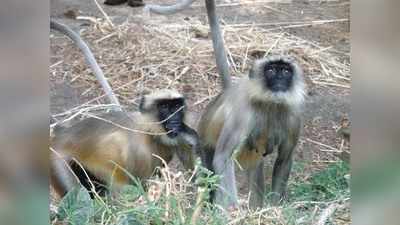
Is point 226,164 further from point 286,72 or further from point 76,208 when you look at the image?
point 76,208

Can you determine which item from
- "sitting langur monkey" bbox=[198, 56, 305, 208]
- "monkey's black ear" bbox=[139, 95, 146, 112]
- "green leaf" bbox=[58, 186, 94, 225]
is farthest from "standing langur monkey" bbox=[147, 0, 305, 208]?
"green leaf" bbox=[58, 186, 94, 225]

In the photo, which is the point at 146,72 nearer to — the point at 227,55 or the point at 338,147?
the point at 227,55

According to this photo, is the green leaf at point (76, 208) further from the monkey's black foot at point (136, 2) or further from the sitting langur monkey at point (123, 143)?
the monkey's black foot at point (136, 2)

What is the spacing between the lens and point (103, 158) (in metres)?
4.68

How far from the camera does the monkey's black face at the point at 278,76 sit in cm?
434

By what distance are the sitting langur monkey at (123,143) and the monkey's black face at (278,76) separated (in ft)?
1.69

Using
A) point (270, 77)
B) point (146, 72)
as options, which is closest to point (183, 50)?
point (146, 72)

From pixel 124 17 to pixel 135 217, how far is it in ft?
3.67

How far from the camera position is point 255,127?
4570mm

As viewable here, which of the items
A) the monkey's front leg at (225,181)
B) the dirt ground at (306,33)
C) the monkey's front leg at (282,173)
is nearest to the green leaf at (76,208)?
the dirt ground at (306,33)

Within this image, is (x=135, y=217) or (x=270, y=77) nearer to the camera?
(x=135, y=217)

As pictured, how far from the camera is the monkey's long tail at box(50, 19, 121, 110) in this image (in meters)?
4.28

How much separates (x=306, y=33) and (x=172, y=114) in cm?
91

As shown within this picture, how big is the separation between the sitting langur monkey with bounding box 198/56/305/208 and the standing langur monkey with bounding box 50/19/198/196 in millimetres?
150
